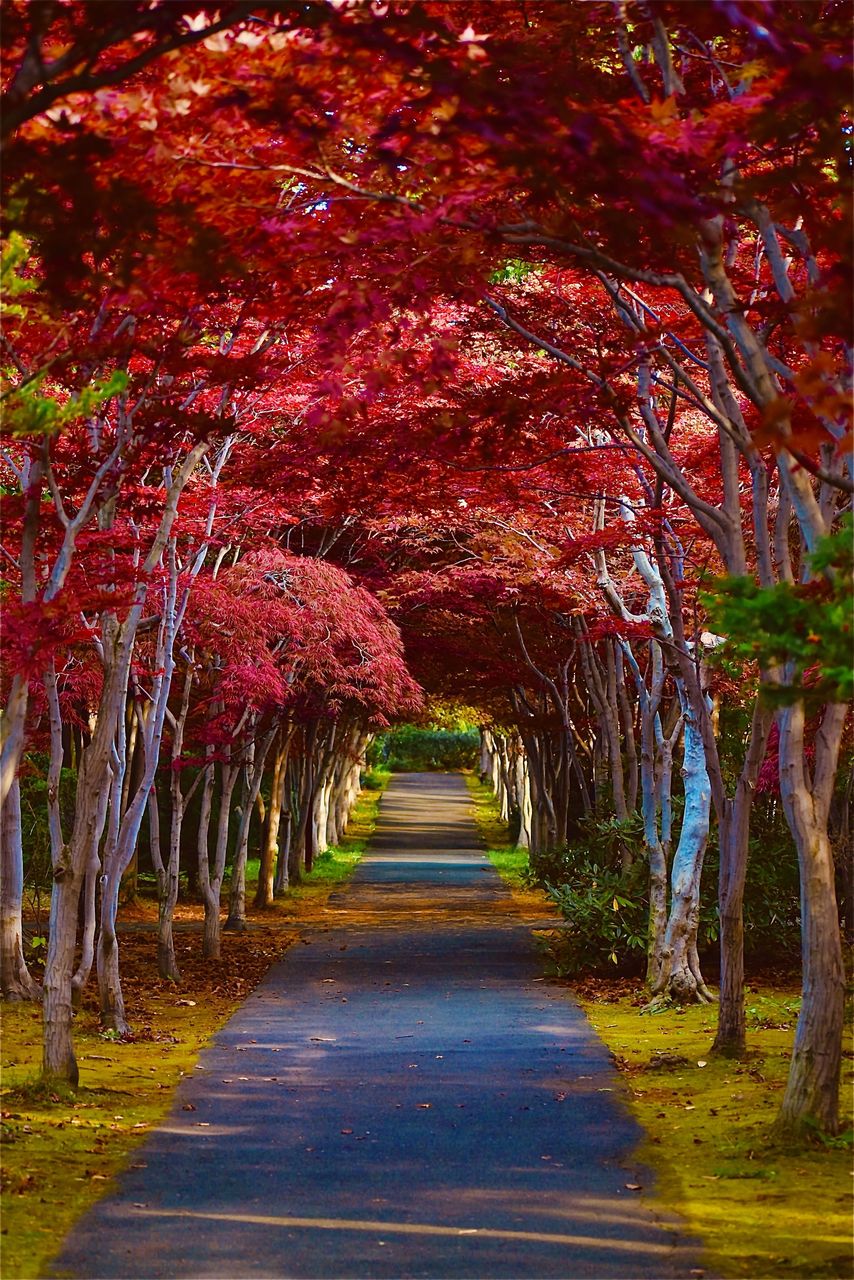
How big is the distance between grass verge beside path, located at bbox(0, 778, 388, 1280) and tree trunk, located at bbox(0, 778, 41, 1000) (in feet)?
0.82

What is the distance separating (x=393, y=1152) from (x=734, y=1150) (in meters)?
Result: 1.79

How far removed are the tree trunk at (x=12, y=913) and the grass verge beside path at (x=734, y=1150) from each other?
200 inches

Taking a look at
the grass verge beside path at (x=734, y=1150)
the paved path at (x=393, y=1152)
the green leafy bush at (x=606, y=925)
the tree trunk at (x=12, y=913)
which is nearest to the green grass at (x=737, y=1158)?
the grass verge beside path at (x=734, y=1150)

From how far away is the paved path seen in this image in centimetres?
609

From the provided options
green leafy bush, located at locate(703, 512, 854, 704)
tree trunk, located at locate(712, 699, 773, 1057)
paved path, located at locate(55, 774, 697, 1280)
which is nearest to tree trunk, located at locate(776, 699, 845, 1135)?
paved path, located at locate(55, 774, 697, 1280)

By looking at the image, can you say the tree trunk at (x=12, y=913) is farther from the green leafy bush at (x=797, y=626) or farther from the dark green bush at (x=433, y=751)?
the dark green bush at (x=433, y=751)

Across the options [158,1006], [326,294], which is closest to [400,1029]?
[158,1006]

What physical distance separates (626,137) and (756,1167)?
194 inches

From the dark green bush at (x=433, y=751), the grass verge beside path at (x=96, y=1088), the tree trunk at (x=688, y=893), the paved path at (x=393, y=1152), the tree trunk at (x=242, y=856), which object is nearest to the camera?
the paved path at (x=393, y=1152)

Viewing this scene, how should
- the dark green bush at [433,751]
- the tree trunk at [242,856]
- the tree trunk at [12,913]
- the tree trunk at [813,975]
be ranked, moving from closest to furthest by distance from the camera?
the tree trunk at [813,975]
the tree trunk at [12,913]
the tree trunk at [242,856]
the dark green bush at [433,751]

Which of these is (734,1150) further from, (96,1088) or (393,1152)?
(96,1088)

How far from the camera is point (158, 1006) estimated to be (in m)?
14.2

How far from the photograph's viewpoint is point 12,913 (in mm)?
13461

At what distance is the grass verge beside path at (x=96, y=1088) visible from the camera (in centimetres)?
673
